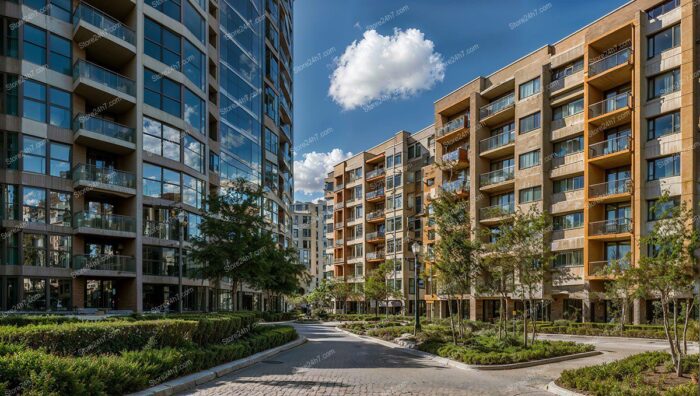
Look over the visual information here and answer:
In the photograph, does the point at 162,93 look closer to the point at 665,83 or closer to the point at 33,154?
the point at 33,154

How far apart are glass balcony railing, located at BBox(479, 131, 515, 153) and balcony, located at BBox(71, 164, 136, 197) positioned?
32.6 m

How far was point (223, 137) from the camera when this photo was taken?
45969 mm

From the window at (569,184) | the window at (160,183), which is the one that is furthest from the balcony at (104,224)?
the window at (569,184)

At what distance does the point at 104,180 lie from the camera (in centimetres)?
3275

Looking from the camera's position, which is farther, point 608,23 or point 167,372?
point 608,23

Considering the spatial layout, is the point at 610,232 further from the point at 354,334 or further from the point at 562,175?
the point at 354,334

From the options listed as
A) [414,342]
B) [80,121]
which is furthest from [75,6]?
[414,342]

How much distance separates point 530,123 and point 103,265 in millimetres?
35232

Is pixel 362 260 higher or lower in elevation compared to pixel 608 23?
lower

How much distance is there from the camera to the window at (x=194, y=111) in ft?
127

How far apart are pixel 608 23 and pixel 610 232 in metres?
15.5

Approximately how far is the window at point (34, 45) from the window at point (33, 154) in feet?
14.0

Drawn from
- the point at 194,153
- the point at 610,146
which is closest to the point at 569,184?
the point at 610,146

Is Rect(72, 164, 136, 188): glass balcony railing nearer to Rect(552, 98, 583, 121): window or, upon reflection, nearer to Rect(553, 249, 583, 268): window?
Rect(553, 249, 583, 268): window
